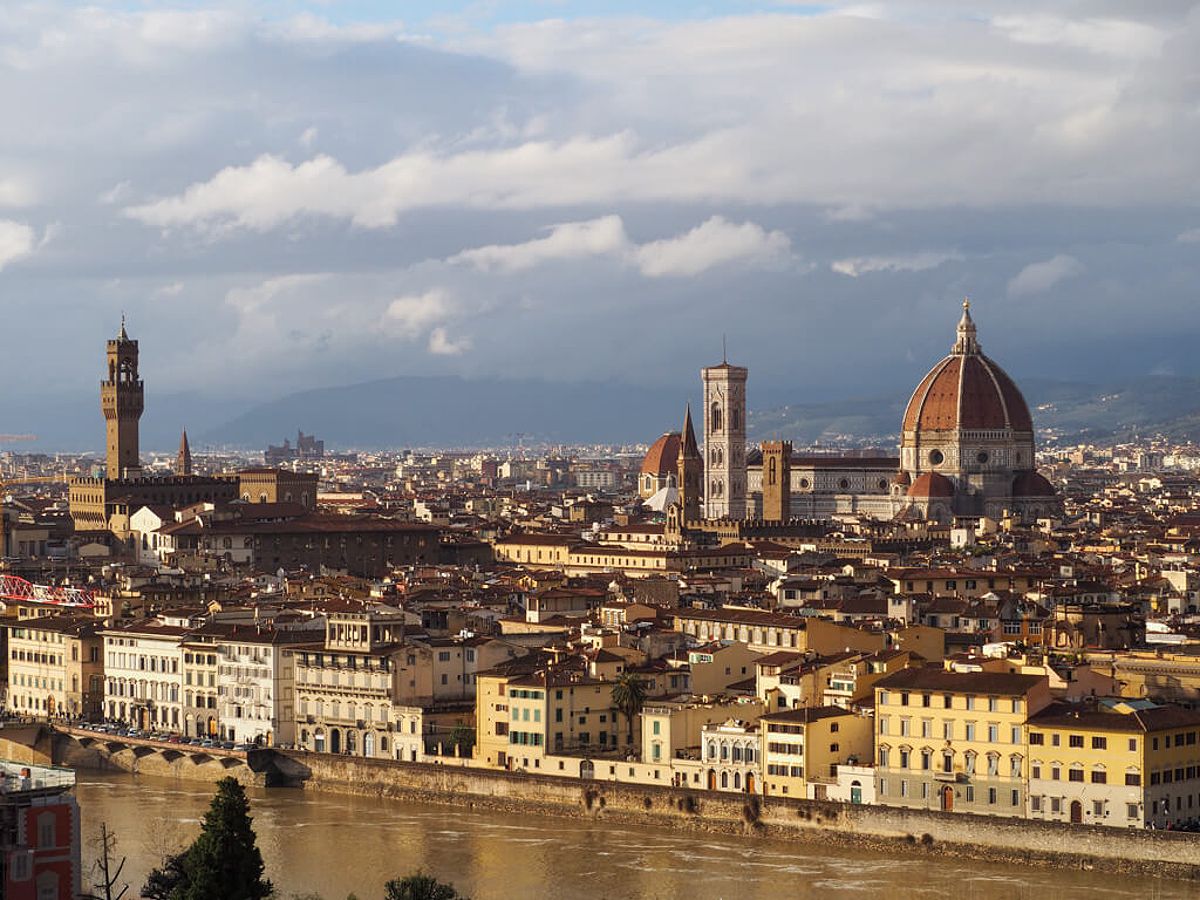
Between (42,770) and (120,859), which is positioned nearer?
(42,770)

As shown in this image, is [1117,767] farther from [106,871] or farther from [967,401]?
[967,401]

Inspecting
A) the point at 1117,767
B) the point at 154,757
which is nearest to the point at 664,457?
the point at 154,757

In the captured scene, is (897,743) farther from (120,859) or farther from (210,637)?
(210,637)

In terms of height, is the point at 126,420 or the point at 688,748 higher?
the point at 126,420

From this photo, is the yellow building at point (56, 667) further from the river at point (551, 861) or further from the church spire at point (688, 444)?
the church spire at point (688, 444)

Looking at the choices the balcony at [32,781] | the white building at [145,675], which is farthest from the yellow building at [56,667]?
the balcony at [32,781]

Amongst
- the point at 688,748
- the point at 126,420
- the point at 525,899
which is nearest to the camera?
the point at 525,899

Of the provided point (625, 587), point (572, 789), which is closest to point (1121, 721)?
point (572, 789)

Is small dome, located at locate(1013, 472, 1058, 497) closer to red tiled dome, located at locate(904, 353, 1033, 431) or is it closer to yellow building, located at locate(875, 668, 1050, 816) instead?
red tiled dome, located at locate(904, 353, 1033, 431)
